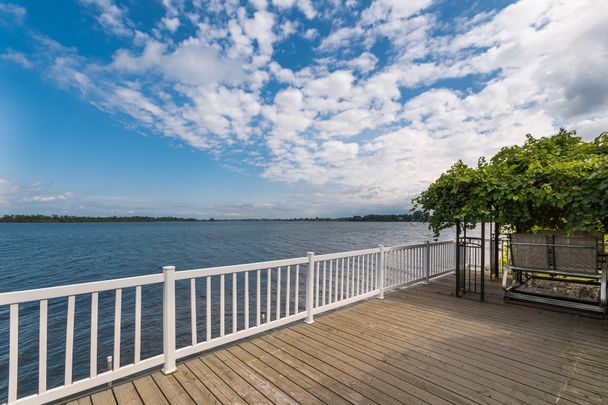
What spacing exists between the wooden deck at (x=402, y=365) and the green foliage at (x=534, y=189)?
1.53 metres

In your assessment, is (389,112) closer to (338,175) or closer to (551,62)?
(551,62)

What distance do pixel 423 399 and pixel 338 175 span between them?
13.7m

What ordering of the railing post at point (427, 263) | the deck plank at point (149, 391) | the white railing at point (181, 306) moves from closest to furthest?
the white railing at point (181, 306), the deck plank at point (149, 391), the railing post at point (427, 263)

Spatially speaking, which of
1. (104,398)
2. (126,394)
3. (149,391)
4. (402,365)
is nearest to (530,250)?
(402,365)

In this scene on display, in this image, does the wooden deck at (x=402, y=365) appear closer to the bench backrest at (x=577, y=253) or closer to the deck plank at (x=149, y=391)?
the deck plank at (x=149, y=391)

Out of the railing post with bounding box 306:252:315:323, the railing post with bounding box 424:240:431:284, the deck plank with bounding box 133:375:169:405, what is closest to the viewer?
the deck plank with bounding box 133:375:169:405

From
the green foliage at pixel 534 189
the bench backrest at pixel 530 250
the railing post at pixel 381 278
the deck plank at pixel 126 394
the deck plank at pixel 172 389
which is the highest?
the green foliage at pixel 534 189

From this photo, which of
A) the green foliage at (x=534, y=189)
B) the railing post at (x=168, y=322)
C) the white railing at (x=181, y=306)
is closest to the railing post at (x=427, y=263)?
the white railing at (x=181, y=306)

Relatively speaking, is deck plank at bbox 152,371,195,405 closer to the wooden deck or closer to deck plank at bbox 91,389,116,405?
the wooden deck

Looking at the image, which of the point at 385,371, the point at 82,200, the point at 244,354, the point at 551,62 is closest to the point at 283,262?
the point at 244,354

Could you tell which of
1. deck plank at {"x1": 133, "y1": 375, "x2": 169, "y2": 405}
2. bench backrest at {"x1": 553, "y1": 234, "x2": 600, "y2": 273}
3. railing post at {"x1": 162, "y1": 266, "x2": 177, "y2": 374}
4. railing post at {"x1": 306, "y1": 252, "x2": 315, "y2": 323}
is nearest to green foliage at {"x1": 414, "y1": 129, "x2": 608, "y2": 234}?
bench backrest at {"x1": 553, "y1": 234, "x2": 600, "y2": 273}

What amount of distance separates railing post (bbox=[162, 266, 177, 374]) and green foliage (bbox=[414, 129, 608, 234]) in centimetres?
438

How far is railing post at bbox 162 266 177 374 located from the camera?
2416mm

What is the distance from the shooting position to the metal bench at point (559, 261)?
3.63 meters
